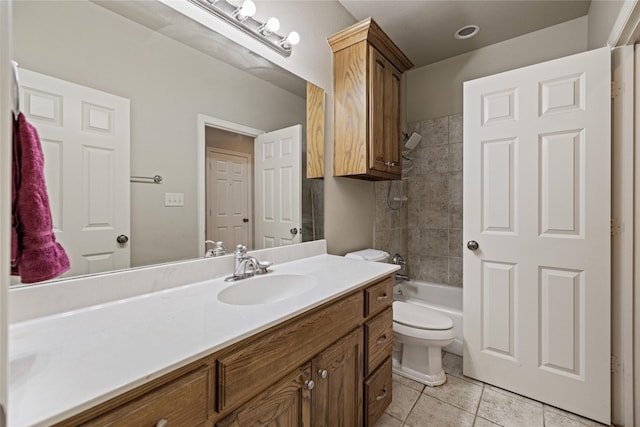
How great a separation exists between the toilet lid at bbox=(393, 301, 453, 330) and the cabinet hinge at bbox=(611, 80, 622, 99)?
1571 millimetres

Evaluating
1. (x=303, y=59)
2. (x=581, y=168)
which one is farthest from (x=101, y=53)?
(x=581, y=168)

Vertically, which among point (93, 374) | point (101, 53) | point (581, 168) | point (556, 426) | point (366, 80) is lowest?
point (556, 426)

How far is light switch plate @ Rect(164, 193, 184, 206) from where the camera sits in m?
1.12

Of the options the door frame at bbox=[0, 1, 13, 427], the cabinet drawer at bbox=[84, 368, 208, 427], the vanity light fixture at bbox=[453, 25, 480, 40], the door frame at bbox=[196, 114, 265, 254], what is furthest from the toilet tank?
the vanity light fixture at bbox=[453, 25, 480, 40]

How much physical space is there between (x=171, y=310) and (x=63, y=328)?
0.26m

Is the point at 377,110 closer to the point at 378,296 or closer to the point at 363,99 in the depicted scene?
the point at 363,99

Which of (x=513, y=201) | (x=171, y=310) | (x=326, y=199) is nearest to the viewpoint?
(x=171, y=310)

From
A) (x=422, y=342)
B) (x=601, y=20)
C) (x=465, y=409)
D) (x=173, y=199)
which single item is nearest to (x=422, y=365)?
(x=422, y=342)

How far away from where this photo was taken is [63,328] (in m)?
0.75

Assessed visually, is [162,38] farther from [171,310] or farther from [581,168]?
[581,168]

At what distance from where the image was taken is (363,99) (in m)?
1.80

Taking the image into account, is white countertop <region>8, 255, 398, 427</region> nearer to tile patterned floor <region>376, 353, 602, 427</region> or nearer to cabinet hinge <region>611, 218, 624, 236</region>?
tile patterned floor <region>376, 353, 602, 427</region>

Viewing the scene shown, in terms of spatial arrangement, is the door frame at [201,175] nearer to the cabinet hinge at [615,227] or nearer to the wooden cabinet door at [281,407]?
the wooden cabinet door at [281,407]

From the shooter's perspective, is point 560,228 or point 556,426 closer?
point 556,426
